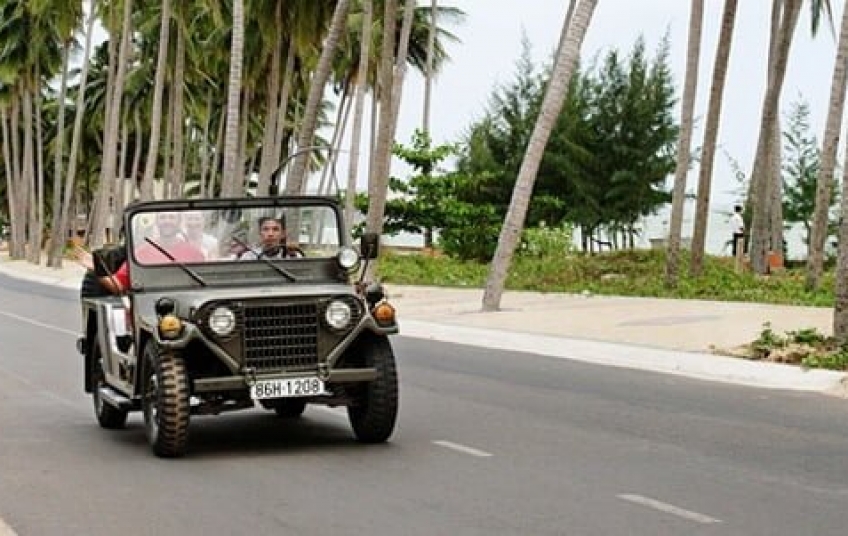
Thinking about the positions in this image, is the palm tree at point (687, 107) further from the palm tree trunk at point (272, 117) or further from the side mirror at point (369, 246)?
the palm tree trunk at point (272, 117)

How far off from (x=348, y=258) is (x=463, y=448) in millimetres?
1736

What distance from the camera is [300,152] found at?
33.5m

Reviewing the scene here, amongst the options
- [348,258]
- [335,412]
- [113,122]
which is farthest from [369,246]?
[113,122]

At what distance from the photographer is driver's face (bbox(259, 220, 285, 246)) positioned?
1219cm

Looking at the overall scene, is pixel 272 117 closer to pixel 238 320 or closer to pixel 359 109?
pixel 359 109

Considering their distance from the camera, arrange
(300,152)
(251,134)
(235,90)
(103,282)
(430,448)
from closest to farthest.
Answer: (430,448)
(103,282)
(300,152)
(235,90)
(251,134)

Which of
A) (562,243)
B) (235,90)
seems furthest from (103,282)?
(562,243)

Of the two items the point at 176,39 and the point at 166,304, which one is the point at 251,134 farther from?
the point at 166,304

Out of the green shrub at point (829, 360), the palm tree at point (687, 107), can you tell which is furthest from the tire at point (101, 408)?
the palm tree at point (687, 107)

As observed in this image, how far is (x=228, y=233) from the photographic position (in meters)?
12.2

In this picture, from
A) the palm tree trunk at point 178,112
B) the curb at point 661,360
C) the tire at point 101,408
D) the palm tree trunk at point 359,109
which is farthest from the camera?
the palm tree trunk at point 178,112

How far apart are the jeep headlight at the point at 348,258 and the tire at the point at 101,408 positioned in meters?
2.27

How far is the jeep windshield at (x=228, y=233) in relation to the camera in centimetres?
1199

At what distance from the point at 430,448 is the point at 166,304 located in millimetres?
2221
